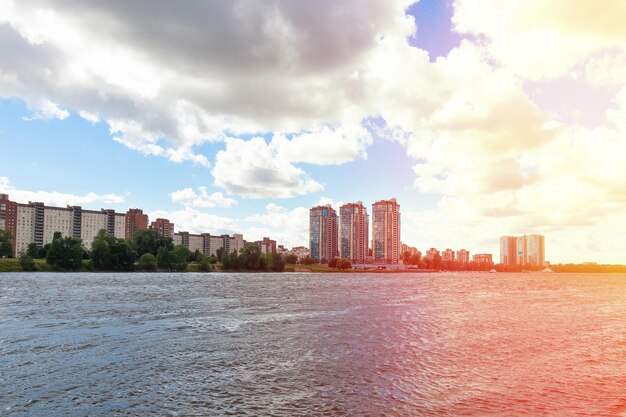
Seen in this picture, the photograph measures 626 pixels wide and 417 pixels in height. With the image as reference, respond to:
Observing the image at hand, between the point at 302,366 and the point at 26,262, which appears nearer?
the point at 302,366

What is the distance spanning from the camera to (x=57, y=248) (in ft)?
652

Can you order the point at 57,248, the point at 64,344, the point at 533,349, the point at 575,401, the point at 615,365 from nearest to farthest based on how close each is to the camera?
the point at 575,401
the point at 615,365
the point at 64,344
the point at 533,349
the point at 57,248

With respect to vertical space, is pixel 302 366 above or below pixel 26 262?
above

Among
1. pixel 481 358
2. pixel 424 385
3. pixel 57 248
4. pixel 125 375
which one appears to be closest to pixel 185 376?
pixel 125 375

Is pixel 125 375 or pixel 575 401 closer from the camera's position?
pixel 575 401

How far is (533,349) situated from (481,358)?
691cm

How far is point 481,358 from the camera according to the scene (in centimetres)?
3078

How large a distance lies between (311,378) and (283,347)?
28.8 ft

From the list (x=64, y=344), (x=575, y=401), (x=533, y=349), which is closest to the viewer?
(x=575, y=401)

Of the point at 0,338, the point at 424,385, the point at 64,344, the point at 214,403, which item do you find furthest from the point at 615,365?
the point at 0,338

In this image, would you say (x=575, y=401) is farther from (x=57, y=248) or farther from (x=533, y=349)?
(x=57, y=248)

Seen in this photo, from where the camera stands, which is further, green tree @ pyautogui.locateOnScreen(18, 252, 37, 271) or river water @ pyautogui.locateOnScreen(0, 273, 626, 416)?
green tree @ pyautogui.locateOnScreen(18, 252, 37, 271)

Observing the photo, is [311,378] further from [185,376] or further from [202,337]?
[202,337]

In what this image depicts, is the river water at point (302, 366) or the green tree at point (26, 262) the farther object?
the green tree at point (26, 262)
